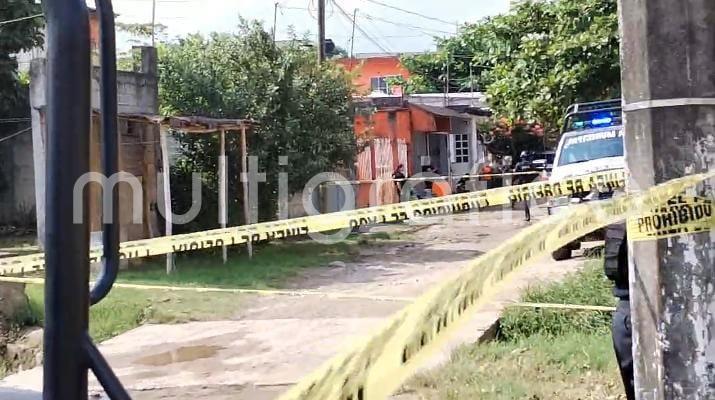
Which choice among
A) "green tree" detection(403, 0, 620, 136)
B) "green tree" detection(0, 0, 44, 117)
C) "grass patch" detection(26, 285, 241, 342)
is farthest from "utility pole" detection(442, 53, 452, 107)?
"grass patch" detection(26, 285, 241, 342)

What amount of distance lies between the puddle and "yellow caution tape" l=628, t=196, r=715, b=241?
4.90 metres

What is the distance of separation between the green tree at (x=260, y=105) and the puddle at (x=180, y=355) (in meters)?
6.68

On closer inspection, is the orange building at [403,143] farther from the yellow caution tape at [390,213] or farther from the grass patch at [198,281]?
the yellow caution tape at [390,213]

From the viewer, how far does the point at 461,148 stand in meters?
30.0

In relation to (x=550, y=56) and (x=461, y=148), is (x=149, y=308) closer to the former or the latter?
(x=550, y=56)

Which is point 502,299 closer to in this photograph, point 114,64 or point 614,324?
point 614,324

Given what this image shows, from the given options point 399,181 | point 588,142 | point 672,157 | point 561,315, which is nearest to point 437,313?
point 672,157

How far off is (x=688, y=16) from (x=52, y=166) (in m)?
1.78

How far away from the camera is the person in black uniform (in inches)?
143

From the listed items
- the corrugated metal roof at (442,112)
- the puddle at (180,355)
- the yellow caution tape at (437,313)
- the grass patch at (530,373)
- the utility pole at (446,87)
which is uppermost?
the utility pole at (446,87)

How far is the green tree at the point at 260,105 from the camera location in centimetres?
1399

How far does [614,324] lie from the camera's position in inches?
148

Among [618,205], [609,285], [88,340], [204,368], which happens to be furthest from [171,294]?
[88,340]

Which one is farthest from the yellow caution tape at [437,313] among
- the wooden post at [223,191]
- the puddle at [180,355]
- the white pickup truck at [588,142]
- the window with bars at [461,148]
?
the window with bars at [461,148]
